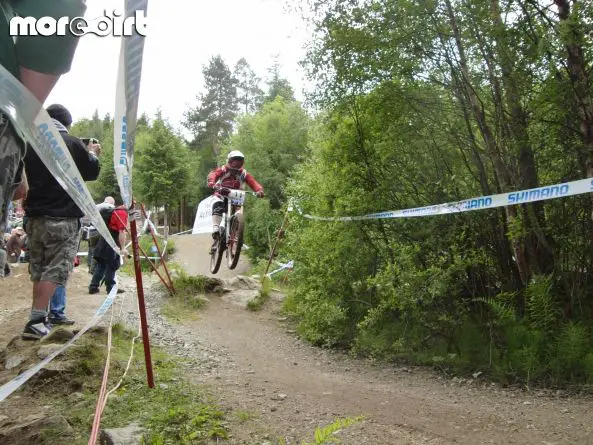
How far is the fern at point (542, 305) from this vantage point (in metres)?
4.67

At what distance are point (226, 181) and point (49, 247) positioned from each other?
4333 mm

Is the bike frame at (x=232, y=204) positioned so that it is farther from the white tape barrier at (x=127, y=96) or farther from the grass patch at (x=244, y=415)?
the grass patch at (x=244, y=415)

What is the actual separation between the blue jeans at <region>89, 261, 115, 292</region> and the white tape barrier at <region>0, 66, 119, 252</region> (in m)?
5.56

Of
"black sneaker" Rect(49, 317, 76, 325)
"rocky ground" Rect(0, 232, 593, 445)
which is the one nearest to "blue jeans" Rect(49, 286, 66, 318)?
"black sneaker" Rect(49, 317, 76, 325)

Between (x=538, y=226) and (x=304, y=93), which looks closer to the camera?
(x=538, y=226)

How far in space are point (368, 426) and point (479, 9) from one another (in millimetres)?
3701

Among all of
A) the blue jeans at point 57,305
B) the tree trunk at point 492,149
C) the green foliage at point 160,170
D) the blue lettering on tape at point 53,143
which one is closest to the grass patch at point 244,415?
the blue lettering on tape at point 53,143

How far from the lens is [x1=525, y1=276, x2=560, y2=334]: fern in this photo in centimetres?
467

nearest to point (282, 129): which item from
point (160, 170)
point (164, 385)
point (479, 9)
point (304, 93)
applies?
point (160, 170)

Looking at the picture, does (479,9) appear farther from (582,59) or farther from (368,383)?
(368,383)

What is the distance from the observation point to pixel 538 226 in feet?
15.8

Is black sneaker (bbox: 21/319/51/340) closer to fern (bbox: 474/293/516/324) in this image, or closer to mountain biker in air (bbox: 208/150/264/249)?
fern (bbox: 474/293/516/324)

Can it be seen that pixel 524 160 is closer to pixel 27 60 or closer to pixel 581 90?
pixel 581 90

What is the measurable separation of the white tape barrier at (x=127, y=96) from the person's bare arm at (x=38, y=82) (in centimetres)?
115
